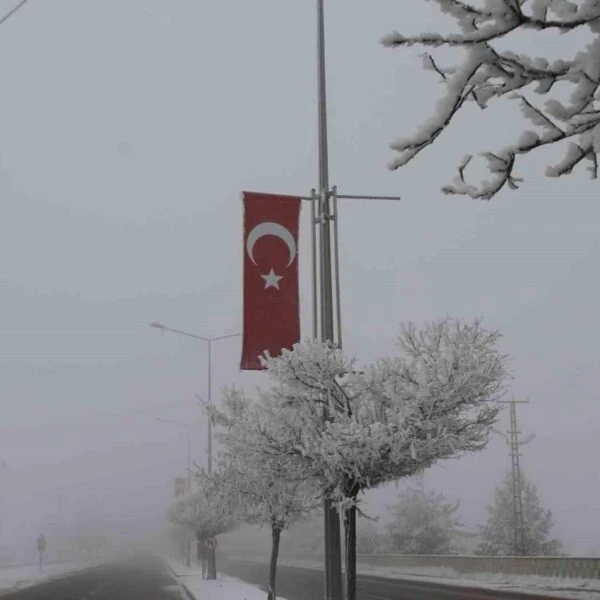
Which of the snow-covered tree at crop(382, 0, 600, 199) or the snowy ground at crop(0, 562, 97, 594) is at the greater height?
the snow-covered tree at crop(382, 0, 600, 199)

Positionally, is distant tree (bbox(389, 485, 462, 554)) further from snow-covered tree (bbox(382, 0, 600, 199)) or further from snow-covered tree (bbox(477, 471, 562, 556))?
snow-covered tree (bbox(382, 0, 600, 199))

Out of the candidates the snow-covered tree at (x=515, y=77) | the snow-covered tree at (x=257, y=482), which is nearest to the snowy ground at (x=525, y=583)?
the snow-covered tree at (x=257, y=482)

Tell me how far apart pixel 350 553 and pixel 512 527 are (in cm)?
5541

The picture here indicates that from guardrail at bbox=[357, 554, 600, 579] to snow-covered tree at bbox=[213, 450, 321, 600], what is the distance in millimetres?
11325

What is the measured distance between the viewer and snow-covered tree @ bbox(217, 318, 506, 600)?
9.09 meters

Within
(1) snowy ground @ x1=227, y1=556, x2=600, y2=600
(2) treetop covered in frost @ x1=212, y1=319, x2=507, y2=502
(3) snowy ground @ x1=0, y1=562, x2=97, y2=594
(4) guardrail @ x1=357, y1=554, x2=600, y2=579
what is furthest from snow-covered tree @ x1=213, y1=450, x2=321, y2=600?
(3) snowy ground @ x1=0, y1=562, x2=97, y2=594

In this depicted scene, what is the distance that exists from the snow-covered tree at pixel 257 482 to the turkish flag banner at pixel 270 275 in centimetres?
122

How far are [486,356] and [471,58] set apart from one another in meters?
6.63

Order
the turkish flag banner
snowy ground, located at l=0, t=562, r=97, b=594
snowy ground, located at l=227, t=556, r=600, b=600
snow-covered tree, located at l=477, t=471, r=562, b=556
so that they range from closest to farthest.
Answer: the turkish flag banner → snowy ground, located at l=227, t=556, r=600, b=600 → snowy ground, located at l=0, t=562, r=97, b=594 → snow-covered tree, located at l=477, t=471, r=562, b=556

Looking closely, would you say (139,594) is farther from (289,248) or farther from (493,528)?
(493,528)

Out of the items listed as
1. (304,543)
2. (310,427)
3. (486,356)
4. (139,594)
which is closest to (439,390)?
(486,356)

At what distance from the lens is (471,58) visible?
301cm

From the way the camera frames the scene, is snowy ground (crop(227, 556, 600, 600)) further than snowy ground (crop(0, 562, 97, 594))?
No

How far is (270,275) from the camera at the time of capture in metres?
11.6
